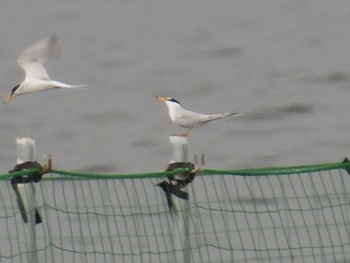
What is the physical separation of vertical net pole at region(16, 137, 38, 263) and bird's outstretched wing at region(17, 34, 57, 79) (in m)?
4.15

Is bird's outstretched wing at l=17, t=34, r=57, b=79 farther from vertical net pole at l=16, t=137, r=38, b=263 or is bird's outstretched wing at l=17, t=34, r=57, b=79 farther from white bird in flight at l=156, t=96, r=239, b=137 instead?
vertical net pole at l=16, t=137, r=38, b=263

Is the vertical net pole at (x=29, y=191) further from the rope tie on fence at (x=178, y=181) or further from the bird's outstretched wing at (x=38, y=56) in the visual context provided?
the bird's outstretched wing at (x=38, y=56)

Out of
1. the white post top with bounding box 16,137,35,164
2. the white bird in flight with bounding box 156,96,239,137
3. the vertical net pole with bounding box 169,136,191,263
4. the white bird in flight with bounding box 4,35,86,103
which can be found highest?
the white bird in flight with bounding box 4,35,86,103

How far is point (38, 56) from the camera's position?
12930 mm

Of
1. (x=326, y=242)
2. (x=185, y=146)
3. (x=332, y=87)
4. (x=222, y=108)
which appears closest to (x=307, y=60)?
(x=332, y=87)

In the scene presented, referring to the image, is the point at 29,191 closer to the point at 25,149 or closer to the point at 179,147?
the point at 25,149

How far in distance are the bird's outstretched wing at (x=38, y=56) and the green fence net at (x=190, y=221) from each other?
2.69ft

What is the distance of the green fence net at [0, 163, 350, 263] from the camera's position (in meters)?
8.65

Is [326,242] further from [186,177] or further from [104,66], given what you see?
[104,66]

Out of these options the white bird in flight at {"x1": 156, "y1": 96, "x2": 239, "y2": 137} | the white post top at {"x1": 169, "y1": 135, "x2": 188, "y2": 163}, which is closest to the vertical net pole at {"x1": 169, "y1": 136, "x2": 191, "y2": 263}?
the white post top at {"x1": 169, "y1": 135, "x2": 188, "y2": 163}

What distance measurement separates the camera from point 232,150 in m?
17.4

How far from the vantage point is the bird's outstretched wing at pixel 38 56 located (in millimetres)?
12648

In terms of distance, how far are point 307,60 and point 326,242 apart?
8.85 metres

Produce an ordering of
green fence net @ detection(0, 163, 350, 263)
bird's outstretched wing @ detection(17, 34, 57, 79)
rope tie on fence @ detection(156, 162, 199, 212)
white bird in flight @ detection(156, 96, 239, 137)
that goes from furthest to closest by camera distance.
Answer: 1. bird's outstretched wing @ detection(17, 34, 57, 79)
2. white bird in flight @ detection(156, 96, 239, 137)
3. green fence net @ detection(0, 163, 350, 263)
4. rope tie on fence @ detection(156, 162, 199, 212)
